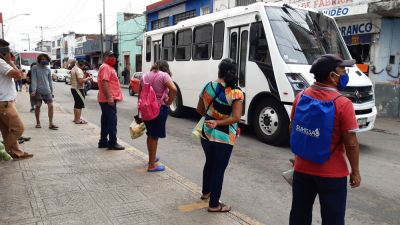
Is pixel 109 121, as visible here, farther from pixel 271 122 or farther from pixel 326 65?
pixel 326 65

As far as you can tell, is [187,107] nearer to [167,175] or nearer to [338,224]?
[167,175]

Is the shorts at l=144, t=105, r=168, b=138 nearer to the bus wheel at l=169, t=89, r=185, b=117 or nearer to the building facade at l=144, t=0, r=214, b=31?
the bus wheel at l=169, t=89, r=185, b=117

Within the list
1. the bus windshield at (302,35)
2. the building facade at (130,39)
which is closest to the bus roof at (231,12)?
the bus windshield at (302,35)

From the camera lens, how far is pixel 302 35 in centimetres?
788

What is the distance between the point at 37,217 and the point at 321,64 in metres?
3.02

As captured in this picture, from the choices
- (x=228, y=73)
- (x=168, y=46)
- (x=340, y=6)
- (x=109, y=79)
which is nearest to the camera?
(x=228, y=73)

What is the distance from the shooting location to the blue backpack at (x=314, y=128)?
259 centimetres

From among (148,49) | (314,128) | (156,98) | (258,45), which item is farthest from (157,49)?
(314,128)

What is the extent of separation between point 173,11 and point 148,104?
76.1ft

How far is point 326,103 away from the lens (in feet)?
8.57

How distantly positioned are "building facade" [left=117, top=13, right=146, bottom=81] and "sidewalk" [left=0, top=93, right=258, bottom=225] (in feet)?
88.0

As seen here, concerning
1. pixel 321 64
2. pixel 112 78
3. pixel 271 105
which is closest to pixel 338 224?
pixel 321 64

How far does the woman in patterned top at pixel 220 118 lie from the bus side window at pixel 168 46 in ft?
27.6

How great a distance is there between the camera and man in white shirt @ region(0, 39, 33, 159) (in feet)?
18.0
